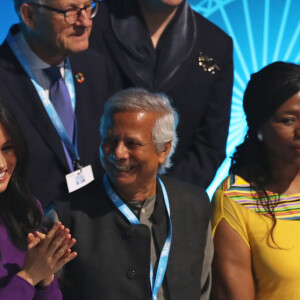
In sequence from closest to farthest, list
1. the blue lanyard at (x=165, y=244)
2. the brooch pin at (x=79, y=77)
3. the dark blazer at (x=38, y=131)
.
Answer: the blue lanyard at (x=165, y=244)
the dark blazer at (x=38, y=131)
the brooch pin at (x=79, y=77)

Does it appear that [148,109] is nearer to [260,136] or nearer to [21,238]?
[260,136]

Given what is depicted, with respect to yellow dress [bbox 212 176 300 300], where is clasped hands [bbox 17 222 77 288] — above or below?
above

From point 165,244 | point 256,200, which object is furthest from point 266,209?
point 165,244

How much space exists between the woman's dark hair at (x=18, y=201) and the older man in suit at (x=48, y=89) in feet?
1.32

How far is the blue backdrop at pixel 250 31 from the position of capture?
4547 mm

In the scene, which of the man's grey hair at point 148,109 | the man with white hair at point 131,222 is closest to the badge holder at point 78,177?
the man with white hair at point 131,222

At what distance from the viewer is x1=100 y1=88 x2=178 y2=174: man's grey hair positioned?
9.36ft

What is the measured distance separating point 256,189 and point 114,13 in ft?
3.84

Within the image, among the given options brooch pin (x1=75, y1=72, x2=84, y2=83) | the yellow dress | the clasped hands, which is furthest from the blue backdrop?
the clasped hands

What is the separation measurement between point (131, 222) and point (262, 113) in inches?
26.6

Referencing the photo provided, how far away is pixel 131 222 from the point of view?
2.85m

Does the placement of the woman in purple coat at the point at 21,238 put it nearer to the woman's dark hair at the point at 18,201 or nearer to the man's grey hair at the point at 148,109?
the woman's dark hair at the point at 18,201

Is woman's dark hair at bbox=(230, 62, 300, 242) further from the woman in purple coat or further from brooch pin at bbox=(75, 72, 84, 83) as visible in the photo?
the woman in purple coat

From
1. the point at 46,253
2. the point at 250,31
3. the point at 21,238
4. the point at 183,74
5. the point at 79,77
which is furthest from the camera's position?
the point at 250,31
